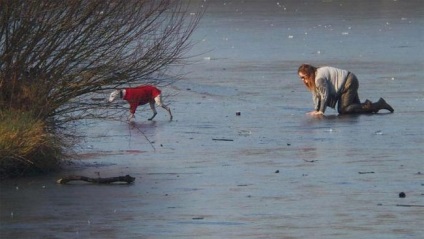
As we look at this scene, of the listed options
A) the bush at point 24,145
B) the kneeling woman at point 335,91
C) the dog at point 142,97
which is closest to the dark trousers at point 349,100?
the kneeling woman at point 335,91

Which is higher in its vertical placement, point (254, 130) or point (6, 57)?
point (6, 57)

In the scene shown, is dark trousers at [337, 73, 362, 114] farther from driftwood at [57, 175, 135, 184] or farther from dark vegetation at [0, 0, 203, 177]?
driftwood at [57, 175, 135, 184]

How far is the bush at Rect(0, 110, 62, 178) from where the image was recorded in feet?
41.8

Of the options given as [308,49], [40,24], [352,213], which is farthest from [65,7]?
[308,49]

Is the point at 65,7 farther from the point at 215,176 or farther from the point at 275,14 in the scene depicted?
the point at 275,14

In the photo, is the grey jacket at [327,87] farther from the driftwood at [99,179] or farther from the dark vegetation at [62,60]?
the driftwood at [99,179]

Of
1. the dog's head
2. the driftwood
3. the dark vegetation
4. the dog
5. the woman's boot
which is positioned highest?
the dark vegetation

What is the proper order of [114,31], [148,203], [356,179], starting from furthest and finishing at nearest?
[114,31]
[356,179]
[148,203]

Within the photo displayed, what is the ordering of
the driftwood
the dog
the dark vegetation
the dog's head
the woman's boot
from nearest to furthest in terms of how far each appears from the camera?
1. the driftwood
2. the dark vegetation
3. the dog's head
4. the dog
5. the woman's boot

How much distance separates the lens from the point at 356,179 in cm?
1282

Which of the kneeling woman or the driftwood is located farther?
the kneeling woman

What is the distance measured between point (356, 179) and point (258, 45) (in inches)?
818

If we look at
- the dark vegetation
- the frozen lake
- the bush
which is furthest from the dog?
the bush

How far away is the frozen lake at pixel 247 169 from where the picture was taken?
10.4 meters
